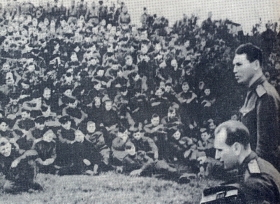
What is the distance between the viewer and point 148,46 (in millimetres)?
1236

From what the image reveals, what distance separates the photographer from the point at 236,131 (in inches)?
48.3

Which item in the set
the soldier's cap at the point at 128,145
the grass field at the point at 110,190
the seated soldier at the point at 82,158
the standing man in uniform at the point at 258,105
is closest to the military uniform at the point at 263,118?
the standing man in uniform at the point at 258,105

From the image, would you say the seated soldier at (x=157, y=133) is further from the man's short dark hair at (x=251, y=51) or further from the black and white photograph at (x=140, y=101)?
the man's short dark hair at (x=251, y=51)

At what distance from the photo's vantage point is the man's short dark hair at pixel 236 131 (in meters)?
1.22

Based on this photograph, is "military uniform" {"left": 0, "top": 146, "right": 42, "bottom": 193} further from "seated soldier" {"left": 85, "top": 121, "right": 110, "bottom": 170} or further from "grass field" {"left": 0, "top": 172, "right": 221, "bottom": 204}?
"seated soldier" {"left": 85, "top": 121, "right": 110, "bottom": 170}

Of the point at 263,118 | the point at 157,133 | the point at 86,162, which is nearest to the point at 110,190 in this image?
the point at 86,162

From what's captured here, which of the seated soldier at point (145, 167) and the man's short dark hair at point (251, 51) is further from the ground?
the man's short dark hair at point (251, 51)

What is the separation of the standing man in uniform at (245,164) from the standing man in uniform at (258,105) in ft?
0.07

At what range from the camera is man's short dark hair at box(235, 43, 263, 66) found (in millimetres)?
1230

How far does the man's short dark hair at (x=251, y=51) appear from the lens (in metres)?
1.23

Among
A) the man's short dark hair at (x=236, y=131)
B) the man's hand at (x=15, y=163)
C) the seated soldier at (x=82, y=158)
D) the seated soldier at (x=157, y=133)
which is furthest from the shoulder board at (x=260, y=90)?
the man's hand at (x=15, y=163)

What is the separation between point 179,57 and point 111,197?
48 cm

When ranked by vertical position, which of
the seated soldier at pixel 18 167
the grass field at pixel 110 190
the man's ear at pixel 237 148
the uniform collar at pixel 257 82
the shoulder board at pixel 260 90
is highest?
the uniform collar at pixel 257 82

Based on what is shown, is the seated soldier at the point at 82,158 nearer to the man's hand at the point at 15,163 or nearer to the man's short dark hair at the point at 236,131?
the man's hand at the point at 15,163
